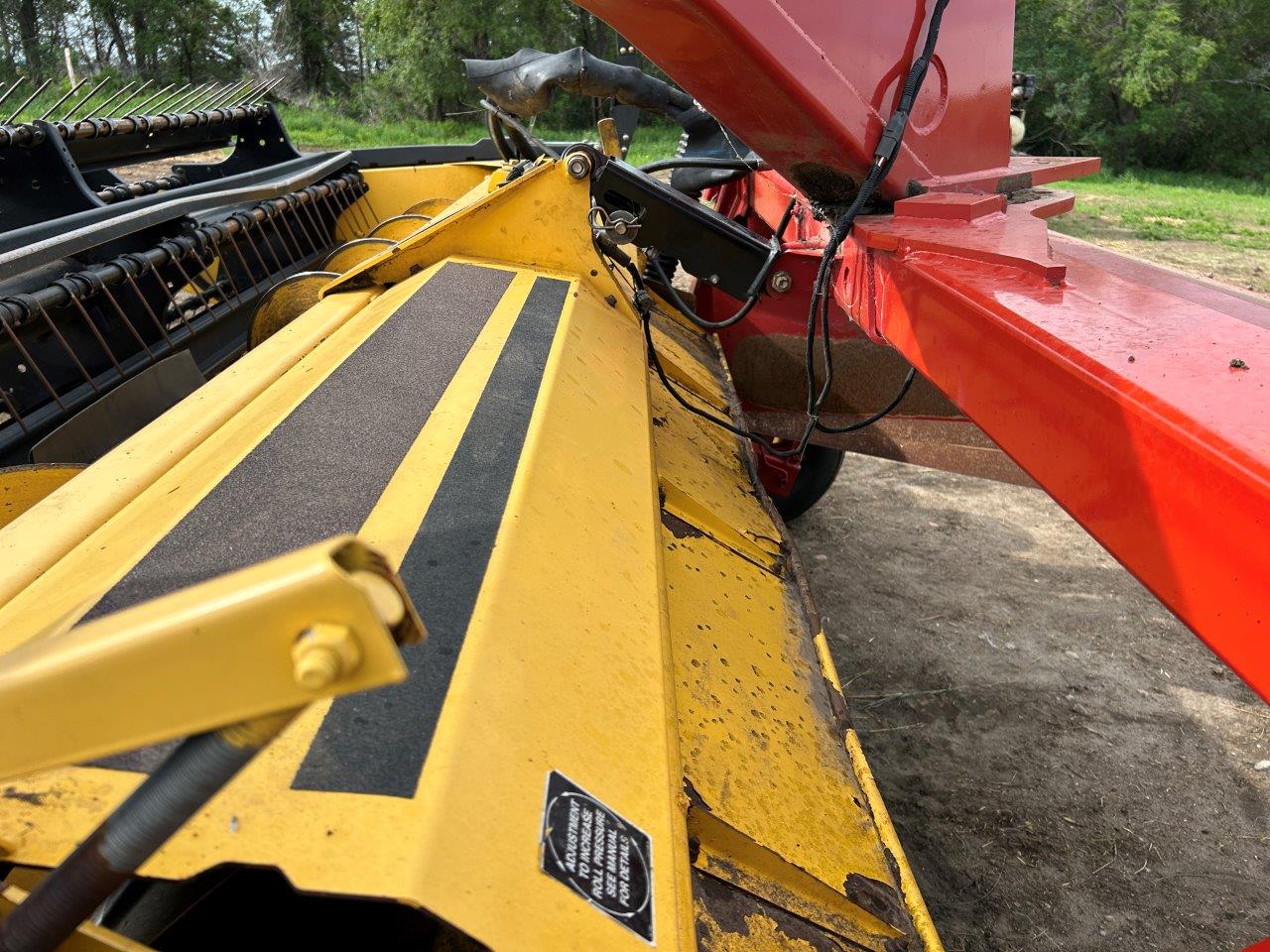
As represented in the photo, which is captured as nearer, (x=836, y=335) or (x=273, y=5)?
(x=836, y=335)

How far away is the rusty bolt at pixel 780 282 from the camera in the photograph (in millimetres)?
3020

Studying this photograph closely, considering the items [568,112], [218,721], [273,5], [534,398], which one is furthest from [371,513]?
[273,5]

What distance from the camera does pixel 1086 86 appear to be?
23.2 metres

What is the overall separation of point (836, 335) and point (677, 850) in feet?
7.63

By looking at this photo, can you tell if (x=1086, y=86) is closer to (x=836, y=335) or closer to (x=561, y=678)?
(x=836, y=335)

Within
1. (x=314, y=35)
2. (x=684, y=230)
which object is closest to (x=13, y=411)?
(x=684, y=230)

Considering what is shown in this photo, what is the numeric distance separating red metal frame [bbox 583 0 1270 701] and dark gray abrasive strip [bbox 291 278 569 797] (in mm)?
692

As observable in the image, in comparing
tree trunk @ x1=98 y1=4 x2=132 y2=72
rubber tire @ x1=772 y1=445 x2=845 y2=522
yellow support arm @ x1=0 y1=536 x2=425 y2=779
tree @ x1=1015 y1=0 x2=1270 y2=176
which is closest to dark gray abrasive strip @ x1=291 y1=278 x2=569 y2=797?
yellow support arm @ x1=0 y1=536 x2=425 y2=779

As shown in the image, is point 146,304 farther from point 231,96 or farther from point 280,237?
point 231,96

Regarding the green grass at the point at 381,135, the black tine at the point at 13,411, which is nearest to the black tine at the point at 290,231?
the black tine at the point at 13,411

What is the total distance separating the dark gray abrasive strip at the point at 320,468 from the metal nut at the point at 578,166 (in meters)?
0.68

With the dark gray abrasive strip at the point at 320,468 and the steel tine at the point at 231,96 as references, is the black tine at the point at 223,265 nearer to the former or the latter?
the dark gray abrasive strip at the point at 320,468

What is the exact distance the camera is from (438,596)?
129cm

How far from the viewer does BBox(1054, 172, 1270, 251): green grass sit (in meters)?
12.0
